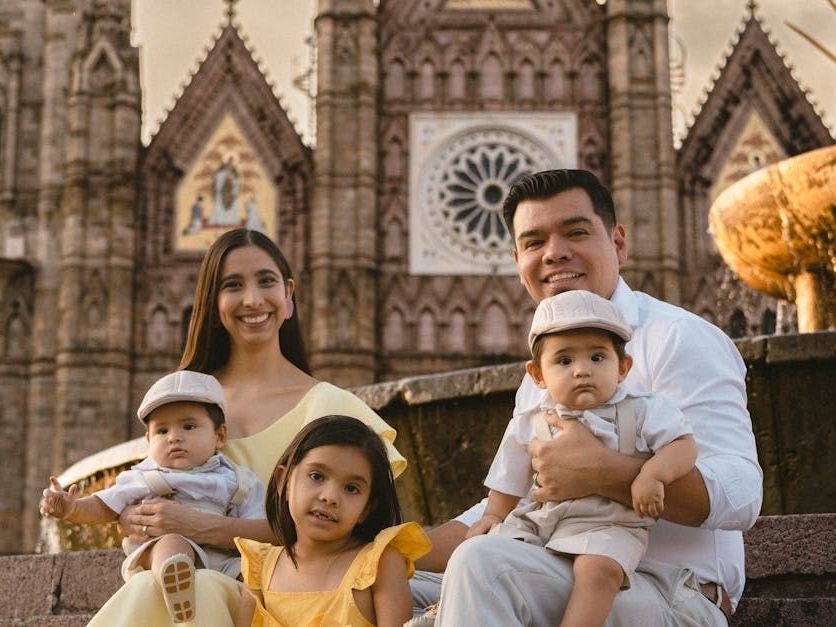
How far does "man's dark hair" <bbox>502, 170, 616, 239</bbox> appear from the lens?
317 centimetres

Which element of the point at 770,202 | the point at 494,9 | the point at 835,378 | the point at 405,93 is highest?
the point at 494,9

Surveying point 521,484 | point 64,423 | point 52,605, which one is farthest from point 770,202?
point 64,423

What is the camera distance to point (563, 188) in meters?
3.18

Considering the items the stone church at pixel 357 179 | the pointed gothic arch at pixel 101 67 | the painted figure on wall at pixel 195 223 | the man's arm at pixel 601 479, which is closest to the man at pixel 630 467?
the man's arm at pixel 601 479

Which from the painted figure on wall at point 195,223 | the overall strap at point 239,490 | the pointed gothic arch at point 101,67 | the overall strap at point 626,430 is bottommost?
the overall strap at point 239,490

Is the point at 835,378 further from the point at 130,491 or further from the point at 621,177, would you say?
the point at 621,177

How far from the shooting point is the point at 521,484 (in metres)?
2.93

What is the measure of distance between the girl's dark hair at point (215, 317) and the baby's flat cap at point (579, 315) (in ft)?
4.53

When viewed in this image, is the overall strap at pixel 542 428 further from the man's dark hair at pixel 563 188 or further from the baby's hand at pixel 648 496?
the man's dark hair at pixel 563 188

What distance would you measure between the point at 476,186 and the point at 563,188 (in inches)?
760

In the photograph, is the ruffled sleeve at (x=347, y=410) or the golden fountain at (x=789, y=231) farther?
the golden fountain at (x=789, y=231)

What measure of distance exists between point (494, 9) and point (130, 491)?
20465mm

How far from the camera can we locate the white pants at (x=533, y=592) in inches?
96.1

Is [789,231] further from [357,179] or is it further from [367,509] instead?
[357,179]
